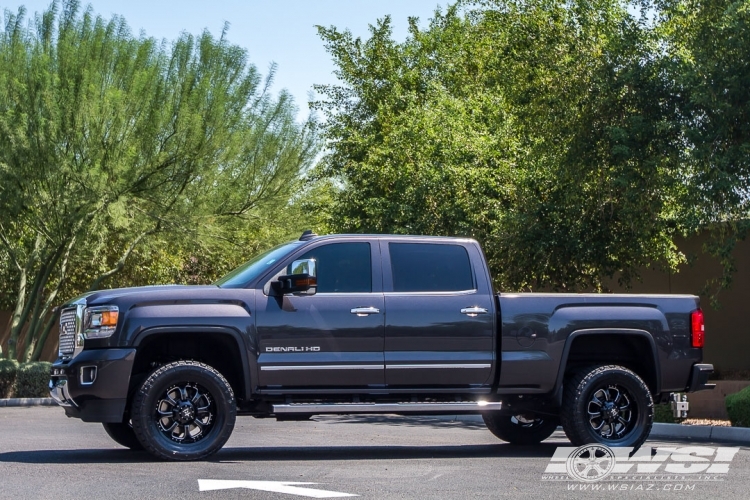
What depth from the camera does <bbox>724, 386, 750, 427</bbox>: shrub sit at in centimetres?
1482

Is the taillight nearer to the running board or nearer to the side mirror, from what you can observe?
the running board

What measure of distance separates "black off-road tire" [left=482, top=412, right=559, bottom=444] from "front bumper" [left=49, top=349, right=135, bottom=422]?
431 centimetres

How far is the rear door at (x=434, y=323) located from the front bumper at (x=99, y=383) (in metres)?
2.39

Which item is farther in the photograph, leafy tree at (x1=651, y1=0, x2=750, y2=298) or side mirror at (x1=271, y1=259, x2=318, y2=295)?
leafy tree at (x1=651, y1=0, x2=750, y2=298)

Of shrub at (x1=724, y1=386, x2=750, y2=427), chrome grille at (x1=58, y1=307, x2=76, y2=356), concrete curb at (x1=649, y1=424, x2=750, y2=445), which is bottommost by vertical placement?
concrete curb at (x1=649, y1=424, x2=750, y2=445)

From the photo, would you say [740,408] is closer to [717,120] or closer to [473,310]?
[717,120]

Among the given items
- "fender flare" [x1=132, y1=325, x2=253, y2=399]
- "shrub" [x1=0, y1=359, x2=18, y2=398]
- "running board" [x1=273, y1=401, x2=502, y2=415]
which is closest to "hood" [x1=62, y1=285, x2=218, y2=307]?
"fender flare" [x1=132, y1=325, x2=253, y2=399]

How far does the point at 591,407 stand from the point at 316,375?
9.16ft

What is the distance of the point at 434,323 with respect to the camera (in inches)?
439

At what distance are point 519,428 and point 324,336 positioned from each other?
10.7 ft

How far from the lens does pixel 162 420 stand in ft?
35.0

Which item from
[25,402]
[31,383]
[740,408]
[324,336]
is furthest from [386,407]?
[31,383]

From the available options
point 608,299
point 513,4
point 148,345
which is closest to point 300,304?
point 148,345

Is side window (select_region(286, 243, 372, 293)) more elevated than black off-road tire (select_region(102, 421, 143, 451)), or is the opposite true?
side window (select_region(286, 243, 372, 293))
